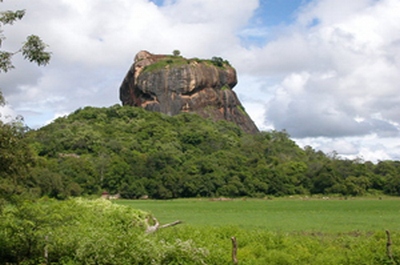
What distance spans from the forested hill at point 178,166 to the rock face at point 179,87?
17561 mm

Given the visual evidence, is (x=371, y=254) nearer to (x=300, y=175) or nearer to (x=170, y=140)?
(x=300, y=175)

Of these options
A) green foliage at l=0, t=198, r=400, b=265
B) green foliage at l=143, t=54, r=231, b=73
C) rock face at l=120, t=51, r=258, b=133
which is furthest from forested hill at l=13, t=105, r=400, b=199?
green foliage at l=0, t=198, r=400, b=265

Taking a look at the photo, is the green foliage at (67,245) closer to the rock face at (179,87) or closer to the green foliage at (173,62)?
the rock face at (179,87)

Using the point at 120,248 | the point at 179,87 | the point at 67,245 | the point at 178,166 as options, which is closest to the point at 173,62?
the point at 179,87

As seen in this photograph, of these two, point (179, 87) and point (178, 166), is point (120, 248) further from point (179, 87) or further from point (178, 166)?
point (179, 87)

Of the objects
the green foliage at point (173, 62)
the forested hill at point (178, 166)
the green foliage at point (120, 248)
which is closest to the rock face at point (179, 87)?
the green foliage at point (173, 62)

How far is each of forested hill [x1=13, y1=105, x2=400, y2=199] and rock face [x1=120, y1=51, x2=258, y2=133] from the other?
17.6 m

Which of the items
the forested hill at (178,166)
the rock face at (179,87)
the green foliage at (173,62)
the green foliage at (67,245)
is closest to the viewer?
the green foliage at (67,245)

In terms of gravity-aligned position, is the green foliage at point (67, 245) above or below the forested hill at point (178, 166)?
below

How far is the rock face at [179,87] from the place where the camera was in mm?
126688

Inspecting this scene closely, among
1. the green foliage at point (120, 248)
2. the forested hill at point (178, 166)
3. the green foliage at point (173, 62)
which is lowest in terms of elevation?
the green foliage at point (120, 248)

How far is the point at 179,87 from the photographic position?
126688mm

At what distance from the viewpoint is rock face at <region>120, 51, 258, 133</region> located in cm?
12669

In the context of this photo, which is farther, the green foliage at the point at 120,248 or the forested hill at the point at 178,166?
the forested hill at the point at 178,166
